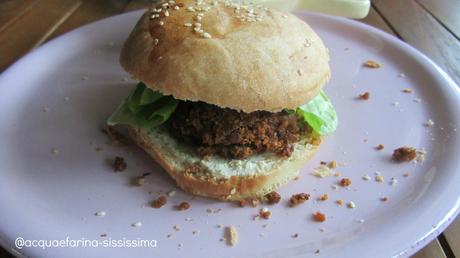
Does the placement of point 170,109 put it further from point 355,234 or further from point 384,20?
point 384,20

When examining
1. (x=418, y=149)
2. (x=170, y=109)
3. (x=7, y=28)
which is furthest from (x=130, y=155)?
(x=7, y=28)

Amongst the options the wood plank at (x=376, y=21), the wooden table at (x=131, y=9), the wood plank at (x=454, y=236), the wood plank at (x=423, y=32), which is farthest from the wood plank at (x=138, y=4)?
the wood plank at (x=454, y=236)

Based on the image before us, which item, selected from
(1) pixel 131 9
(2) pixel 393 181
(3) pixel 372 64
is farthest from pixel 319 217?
(1) pixel 131 9

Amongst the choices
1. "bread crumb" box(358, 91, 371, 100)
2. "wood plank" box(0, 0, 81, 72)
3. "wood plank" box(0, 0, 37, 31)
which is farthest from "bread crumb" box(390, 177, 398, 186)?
"wood plank" box(0, 0, 37, 31)

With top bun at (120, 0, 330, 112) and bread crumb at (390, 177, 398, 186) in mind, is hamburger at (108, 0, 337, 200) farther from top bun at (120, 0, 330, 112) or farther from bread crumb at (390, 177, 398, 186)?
bread crumb at (390, 177, 398, 186)

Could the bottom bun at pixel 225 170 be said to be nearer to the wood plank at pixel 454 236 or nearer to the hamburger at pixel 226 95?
the hamburger at pixel 226 95

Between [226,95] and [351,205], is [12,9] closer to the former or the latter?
[226,95]

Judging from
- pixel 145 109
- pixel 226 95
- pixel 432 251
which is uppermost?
pixel 226 95
